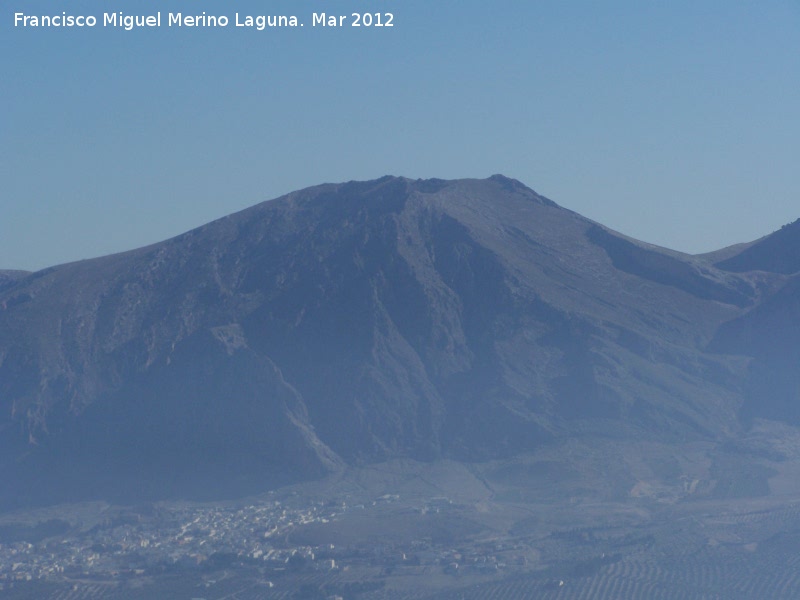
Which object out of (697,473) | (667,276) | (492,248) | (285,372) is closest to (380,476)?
(285,372)

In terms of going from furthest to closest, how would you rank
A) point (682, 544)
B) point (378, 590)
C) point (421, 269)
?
1. point (421, 269)
2. point (682, 544)
3. point (378, 590)

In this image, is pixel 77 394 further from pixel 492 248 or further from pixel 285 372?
pixel 492 248

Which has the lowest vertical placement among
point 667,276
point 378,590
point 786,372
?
point 378,590

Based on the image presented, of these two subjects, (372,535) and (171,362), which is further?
(171,362)

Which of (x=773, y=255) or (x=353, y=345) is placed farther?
(x=773, y=255)

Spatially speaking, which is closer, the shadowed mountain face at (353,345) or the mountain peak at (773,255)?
the shadowed mountain face at (353,345)

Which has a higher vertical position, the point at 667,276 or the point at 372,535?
the point at 667,276

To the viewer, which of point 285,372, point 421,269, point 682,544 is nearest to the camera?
point 682,544

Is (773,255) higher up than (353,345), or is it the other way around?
(773,255)
